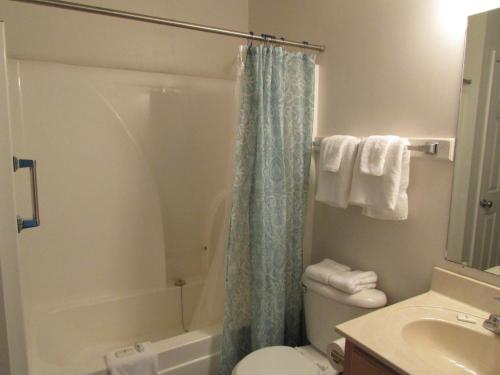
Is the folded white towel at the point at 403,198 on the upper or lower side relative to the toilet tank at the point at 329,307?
upper

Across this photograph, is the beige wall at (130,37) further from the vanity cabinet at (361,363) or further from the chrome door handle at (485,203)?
the vanity cabinet at (361,363)

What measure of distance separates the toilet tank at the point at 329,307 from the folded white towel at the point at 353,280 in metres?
0.02

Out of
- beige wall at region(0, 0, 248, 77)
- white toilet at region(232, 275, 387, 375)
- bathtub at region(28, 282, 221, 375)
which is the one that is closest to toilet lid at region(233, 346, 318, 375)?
white toilet at region(232, 275, 387, 375)

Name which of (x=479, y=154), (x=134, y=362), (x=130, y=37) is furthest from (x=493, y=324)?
(x=130, y=37)

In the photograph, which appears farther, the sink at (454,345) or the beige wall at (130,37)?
the beige wall at (130,37)

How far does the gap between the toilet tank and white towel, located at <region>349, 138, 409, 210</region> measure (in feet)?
1.32

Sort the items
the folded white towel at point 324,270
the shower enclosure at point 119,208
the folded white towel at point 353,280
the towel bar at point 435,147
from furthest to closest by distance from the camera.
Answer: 1. the shower enclosure at point 119,208
2. the folded white towel at point 324,270
3. the folded white towel at point 353,280
4. the towel bar at point 435,147

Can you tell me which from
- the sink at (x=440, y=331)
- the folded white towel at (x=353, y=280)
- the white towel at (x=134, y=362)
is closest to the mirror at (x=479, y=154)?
the sink at (x=440, y=331)

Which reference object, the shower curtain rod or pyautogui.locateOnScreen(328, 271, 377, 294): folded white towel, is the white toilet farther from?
the shower curtain rod

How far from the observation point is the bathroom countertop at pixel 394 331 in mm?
943

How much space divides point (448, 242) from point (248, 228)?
86 cm

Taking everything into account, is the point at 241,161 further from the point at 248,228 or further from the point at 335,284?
the point at 335,284

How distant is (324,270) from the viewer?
5.35ft

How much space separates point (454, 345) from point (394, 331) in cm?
24
